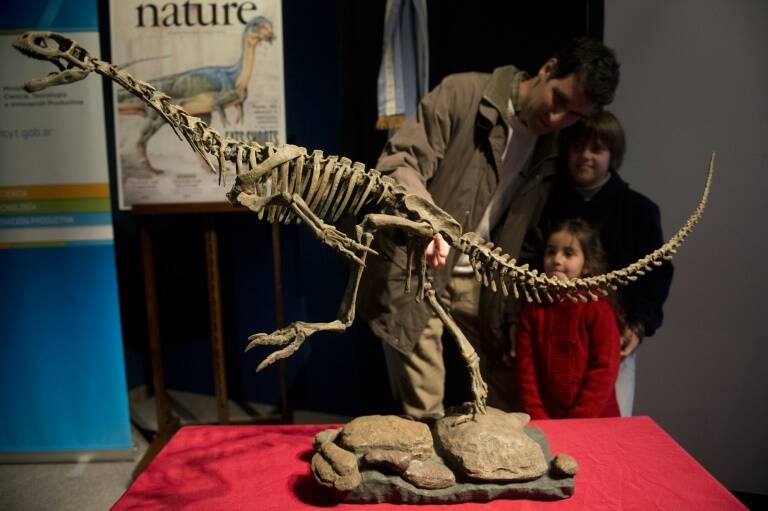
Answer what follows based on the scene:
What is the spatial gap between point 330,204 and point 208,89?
1.34 m

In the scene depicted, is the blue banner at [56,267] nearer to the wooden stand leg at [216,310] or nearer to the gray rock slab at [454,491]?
the wooden stand leg at [216,310]

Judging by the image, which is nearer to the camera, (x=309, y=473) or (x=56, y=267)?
(x=309, y=473)

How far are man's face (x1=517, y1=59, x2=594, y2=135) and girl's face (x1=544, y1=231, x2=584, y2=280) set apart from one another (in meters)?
0.49

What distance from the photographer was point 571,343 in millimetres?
2494

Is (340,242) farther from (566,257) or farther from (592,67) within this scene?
(592,67)

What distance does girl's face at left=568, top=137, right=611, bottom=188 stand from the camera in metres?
2.60

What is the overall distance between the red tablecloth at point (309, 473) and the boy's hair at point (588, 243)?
2.16 feet

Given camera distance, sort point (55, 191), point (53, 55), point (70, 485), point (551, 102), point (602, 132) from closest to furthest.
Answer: point (53, 55)
point (551, 102)
point (602, 132)
point (55, 191)
point (70, 485)

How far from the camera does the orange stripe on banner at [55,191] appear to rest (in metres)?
2.92

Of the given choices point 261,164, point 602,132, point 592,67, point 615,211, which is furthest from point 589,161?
point 261,164

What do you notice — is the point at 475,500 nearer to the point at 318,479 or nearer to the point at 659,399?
the point at 318,479

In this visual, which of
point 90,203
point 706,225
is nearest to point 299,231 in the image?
point 90,203

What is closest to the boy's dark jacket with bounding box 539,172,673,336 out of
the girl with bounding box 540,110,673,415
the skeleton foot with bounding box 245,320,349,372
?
the girl with bounding box 540,110,673,415

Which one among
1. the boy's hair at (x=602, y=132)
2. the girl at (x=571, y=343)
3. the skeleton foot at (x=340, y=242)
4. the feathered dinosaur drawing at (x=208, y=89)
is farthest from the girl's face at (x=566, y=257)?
the feathered dinosaur drawing at (x=208, y=89)
